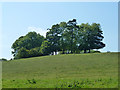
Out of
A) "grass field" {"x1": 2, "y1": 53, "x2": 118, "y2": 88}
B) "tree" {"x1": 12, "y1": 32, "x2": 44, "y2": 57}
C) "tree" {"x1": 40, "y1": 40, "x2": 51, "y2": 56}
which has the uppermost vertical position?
"tree" {"x1": 12, "y1": 32, "x2": 44, "y2": 57}

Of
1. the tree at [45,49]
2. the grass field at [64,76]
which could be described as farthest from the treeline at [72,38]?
the grass field at [64,76]

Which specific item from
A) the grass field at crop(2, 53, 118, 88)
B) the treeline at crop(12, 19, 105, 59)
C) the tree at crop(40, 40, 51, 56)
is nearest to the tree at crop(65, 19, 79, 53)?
the treeline at crop(12, 19, 105, 59)

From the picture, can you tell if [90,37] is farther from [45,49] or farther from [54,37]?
[45,49]

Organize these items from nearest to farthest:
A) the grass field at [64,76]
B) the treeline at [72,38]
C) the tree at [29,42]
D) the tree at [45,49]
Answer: the grass field at [64,76] < the tree at [45,49] < the treeline at [72,38] < the tree at [29,42]

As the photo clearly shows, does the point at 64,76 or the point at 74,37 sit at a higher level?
the point at 74,37

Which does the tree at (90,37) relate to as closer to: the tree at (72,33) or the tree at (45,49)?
the tree at (72,33)

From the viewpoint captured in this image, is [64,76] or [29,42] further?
[29,42]

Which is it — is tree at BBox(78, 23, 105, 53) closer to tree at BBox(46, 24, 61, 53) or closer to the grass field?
tree at BBox(46, 24, 61, 53)

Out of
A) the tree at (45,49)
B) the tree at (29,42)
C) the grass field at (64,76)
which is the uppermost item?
the tree at (29,42)

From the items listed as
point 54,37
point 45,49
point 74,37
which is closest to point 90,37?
point 74,37

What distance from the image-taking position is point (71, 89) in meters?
13.1

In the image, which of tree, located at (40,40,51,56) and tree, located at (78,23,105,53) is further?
tree, located at (78,23,105,53)

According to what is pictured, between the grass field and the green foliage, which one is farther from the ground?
the green foliage

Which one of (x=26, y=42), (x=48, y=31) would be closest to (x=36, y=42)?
(x=26, y=42)
